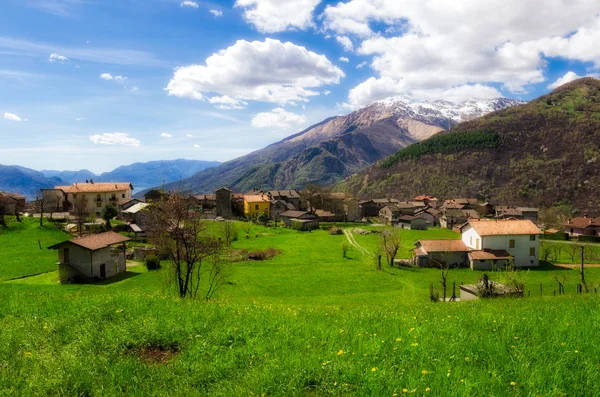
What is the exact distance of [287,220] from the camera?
10731cm

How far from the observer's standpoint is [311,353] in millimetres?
6207

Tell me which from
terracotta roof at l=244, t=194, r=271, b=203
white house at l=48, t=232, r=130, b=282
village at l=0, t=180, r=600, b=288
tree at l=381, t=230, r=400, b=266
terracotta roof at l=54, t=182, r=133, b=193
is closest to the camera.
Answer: white house at l=48, t=232, r=130, b=282

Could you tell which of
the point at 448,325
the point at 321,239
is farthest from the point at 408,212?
the point at 448,325

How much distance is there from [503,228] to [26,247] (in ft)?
263

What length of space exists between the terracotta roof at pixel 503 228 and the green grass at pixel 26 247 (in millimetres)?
67623

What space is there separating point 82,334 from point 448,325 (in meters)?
7.78

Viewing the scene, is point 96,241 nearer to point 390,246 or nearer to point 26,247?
→ point 26,247

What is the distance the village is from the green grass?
139 inches

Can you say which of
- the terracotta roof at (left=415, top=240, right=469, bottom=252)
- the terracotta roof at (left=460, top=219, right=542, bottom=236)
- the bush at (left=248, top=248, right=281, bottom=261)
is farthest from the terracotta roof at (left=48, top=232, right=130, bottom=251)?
the terracotta roof at (left=460, top=219, right=542, bottom=236)

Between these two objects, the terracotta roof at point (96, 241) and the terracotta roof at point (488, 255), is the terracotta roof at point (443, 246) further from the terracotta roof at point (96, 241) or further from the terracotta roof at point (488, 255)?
the terracotta roof at point (96, 241)

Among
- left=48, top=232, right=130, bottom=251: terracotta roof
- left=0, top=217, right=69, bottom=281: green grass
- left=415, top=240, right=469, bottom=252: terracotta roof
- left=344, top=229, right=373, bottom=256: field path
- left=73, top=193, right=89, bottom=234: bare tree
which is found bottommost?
left=344, top=229, right=373, bottom=256: field path

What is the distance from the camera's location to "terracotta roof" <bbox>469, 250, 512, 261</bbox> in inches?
2330

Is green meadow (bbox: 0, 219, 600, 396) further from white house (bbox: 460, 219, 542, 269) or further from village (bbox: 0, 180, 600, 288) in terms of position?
white house (bbox: 460, 219, 542, 269)

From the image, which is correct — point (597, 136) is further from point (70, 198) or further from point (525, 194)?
point (70, 198)
